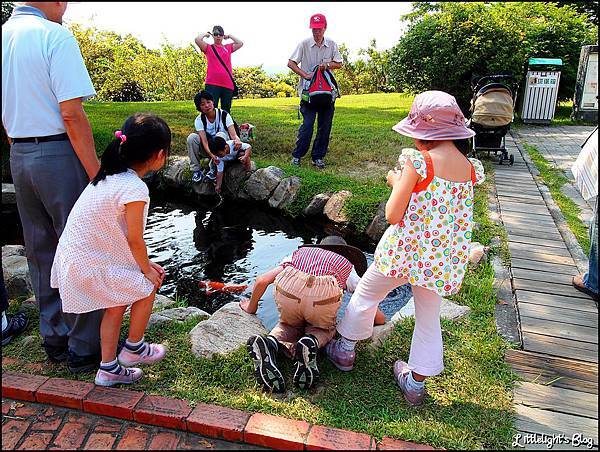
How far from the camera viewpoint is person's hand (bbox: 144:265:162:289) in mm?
2312

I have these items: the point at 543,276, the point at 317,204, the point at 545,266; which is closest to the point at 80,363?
the point at 543,276

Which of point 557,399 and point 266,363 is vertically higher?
point 266,363

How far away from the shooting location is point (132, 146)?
2188 millimetres

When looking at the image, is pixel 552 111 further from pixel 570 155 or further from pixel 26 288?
pixel 26 288

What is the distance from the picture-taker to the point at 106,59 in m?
12.9

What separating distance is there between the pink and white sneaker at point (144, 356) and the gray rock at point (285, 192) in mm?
3253

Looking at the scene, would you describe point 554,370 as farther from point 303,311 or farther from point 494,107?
point 494,107

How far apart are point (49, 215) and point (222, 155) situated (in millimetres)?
3638

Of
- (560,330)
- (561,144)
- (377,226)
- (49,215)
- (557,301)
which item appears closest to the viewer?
(49,215)

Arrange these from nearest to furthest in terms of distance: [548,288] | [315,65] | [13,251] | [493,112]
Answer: [548,288] < [13,251] < [315,65] < [493,112]

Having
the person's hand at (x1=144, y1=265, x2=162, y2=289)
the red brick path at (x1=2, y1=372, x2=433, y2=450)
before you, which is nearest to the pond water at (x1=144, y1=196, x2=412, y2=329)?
the person's hand at (x1=144, y1=265, x2=162, y2=289)

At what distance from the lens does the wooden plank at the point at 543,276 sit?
3.41 meters

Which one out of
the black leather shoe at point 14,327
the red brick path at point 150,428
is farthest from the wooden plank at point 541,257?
the black leather shoe at point 14,327

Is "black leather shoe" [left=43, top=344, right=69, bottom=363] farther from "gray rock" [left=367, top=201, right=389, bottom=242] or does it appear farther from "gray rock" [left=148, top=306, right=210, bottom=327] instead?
"gray rock" [left=367, top=201, right=389, bottom=242]
